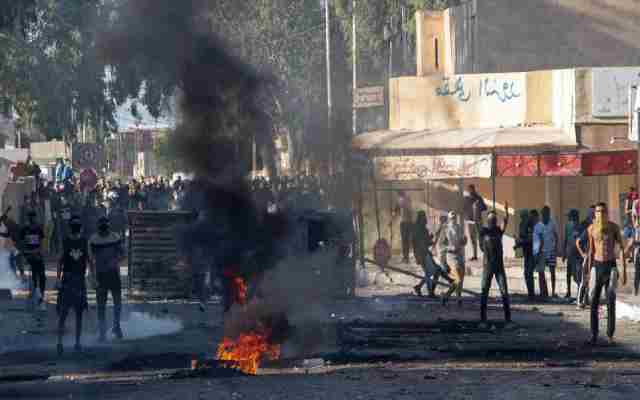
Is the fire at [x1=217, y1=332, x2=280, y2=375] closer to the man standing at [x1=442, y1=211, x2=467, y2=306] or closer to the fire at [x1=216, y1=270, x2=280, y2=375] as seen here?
the fire at [x1=216, y1=270, x2=280, y2=375]

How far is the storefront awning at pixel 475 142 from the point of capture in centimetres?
3064

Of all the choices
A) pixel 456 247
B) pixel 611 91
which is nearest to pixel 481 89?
pixel 611 91

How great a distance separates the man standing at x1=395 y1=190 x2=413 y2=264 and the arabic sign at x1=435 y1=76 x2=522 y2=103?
3184 mm

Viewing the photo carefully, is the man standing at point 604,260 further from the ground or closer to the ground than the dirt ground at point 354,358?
further from the ground

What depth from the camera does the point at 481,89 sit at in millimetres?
33375

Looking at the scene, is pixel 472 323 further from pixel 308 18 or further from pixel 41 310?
pixel 308 18

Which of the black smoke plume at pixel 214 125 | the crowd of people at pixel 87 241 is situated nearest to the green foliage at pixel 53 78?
the crowd of people at pixel 87 241

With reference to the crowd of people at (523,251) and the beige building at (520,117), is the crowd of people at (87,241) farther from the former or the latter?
the beige building at (520,117)

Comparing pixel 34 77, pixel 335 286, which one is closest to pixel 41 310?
pixel 335 286

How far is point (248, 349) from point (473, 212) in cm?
1455

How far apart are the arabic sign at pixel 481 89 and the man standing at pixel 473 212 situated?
4088 millimetres

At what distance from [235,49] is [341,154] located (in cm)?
1286

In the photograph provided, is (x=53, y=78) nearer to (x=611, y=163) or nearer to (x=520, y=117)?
(x=520, y=117)

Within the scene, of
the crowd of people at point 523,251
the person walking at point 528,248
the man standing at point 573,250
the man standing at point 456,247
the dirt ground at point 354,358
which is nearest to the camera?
the dirt ground at point 354,358
